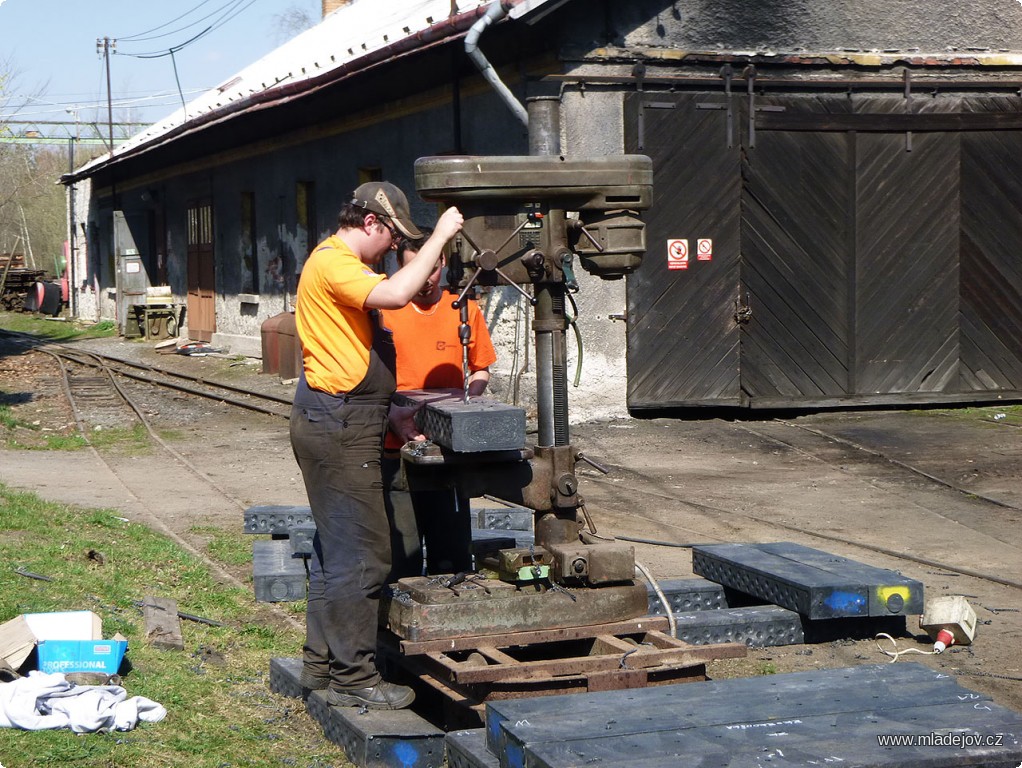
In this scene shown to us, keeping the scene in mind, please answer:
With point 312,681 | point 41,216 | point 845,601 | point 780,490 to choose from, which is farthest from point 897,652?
point 41,216

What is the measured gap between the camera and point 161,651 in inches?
211

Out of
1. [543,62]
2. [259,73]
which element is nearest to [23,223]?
[259,73]

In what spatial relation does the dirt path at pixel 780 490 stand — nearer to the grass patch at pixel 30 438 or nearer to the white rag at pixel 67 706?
the grass patch at pixel 30 438

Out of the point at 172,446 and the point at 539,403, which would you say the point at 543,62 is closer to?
the point at 172,446

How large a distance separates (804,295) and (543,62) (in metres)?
3.52

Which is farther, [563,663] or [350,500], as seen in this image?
[350,500]

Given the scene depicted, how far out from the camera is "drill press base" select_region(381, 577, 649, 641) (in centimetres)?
438

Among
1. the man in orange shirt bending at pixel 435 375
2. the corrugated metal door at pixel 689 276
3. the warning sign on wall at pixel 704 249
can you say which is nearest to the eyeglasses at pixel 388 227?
the man in orange shirt bending at pixel 435 375

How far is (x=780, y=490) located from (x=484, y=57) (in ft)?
17.0

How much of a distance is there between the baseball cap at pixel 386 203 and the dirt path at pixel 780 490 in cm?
231

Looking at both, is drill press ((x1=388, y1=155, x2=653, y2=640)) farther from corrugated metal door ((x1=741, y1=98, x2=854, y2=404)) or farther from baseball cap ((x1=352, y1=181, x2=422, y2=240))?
corrugated metal door ((x1=741, y1=98, x2=854, y2=404))

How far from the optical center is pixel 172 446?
1254 centimetres

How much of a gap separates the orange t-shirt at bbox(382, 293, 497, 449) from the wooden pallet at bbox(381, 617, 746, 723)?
1.20 m

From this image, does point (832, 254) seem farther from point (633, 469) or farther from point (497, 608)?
point (497, 608)
